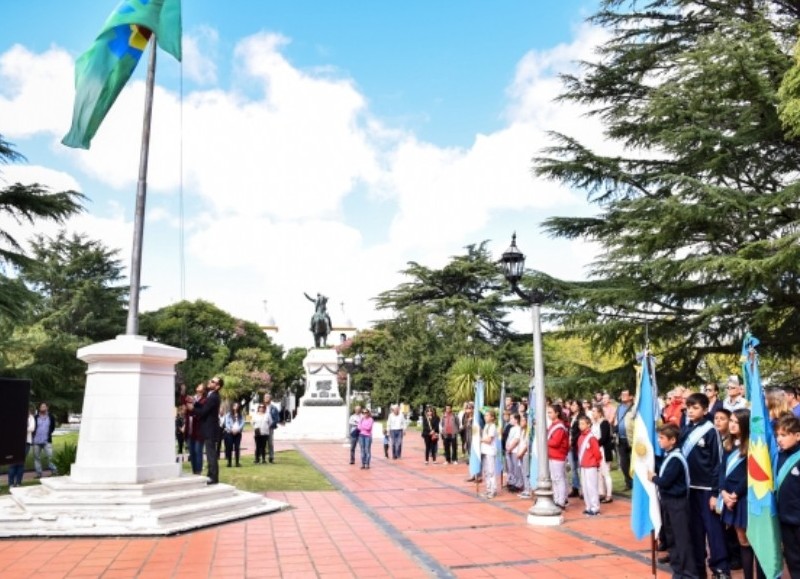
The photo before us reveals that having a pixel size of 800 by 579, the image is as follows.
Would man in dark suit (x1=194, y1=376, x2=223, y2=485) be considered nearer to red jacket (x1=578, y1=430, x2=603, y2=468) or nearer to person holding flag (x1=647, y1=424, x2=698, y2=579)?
red jacket (x1=578, y1=430, x2=603, y2=468)

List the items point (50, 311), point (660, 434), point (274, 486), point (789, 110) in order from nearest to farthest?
point (660, 434) < point (789, 110) < point (274, 486) < point (50, 311)

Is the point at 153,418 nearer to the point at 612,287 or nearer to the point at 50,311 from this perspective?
the point at 612,287

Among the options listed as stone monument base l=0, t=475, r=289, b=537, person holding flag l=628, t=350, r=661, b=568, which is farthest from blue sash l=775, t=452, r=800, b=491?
stone monument base l=0, t=475, r=289, b=537

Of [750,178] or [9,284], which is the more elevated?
[750,178]

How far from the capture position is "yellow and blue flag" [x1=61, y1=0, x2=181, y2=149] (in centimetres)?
969

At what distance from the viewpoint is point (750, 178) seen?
1455cm

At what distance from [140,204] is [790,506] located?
28.8 ft

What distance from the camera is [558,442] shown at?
10078mm

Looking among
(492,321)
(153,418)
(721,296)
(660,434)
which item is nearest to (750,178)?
(721,296)

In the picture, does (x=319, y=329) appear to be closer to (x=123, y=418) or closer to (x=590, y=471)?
(x=123, y=418)

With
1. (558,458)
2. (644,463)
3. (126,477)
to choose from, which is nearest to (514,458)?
(558,458)

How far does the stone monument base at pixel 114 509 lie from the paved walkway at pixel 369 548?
8.0 inches

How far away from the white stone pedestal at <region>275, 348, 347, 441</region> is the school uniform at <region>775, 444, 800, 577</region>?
83.6ft

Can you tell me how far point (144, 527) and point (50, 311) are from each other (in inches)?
1528
